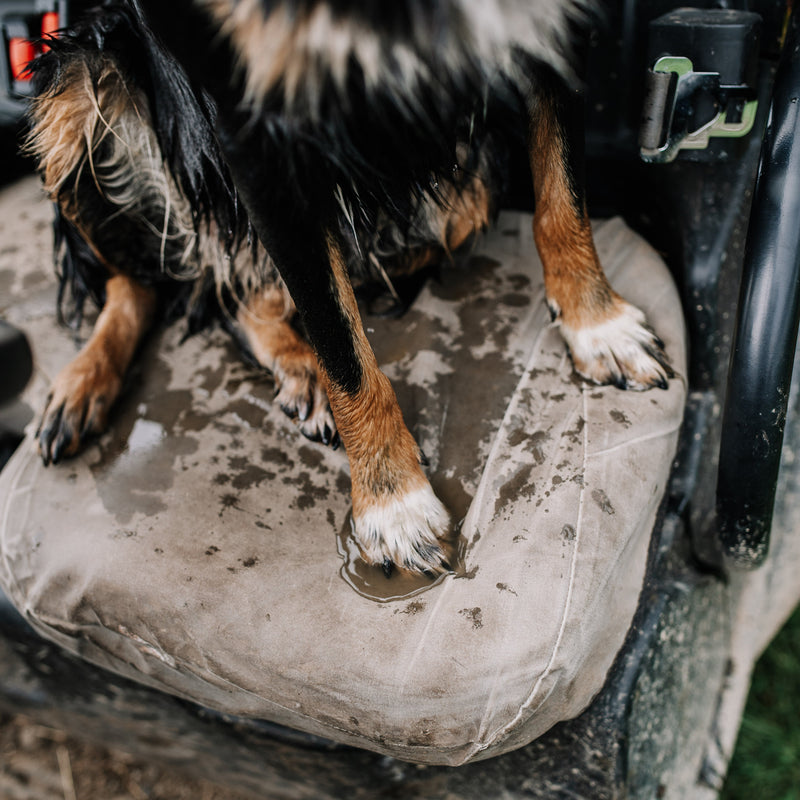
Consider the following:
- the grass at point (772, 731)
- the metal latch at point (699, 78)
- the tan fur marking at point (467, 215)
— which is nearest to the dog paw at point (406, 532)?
the tan fur marking at point (467, 215)

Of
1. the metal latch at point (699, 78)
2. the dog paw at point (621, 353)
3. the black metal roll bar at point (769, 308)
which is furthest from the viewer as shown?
the dog paw at point (621, 353)

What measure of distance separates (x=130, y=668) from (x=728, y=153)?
1784 mm

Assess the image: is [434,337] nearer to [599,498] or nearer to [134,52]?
[599,498]

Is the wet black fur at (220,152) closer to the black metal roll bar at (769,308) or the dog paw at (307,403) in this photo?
the dog paw at (307,403)

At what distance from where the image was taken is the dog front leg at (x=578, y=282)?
57.3 inches

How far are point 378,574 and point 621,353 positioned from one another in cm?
71

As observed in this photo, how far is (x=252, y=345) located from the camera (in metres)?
1.85

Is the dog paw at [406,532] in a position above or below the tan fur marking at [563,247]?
below

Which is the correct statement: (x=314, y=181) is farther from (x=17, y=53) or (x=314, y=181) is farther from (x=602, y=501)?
(x=17, y=53)

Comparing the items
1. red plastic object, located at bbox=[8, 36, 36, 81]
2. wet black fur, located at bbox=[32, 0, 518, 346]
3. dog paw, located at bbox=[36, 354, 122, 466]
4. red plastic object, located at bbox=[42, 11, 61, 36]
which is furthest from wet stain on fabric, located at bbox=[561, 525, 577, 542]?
red plastic object, located at bbox=[8, 36, 36, 81]

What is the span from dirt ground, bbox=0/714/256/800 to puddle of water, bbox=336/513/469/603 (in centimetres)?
127

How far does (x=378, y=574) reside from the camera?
1377 mm

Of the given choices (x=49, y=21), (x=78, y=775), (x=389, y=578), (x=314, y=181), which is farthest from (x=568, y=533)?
(x=49, y=21)

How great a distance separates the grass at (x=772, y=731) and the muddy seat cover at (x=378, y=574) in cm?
114
